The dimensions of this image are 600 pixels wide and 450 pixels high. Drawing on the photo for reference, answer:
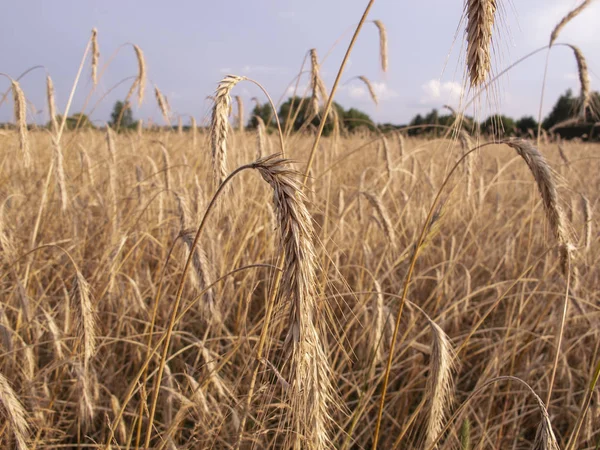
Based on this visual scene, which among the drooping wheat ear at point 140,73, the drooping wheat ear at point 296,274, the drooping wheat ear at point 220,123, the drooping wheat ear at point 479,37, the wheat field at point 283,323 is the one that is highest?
the drooping wheat ear at point 140,73

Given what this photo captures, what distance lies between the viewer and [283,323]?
1707mm

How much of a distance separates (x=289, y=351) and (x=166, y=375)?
34.0 inches

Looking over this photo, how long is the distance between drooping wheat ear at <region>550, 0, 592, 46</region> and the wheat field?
0.32 m

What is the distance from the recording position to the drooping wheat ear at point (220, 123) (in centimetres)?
90

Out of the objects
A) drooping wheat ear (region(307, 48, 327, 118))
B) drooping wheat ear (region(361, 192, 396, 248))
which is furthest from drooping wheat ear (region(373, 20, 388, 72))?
drooping wheat ear (region(361, 192, 396, 248))

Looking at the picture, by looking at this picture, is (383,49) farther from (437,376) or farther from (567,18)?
(437,376)

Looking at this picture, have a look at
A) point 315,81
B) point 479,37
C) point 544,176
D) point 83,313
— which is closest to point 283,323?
point 83,313

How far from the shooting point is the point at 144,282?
6.74 feet

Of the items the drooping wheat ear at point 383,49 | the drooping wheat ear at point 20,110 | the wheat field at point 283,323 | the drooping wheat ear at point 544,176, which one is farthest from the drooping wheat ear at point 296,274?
the drooping wheat ear at point 383,49

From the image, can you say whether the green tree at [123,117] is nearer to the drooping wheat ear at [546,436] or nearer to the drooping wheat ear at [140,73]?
the drooping wheat ear at [140,73]

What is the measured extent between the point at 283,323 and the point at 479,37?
1.24 metres

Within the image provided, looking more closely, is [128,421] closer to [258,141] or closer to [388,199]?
[258,141]

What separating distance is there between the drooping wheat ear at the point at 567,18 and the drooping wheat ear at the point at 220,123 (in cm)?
200

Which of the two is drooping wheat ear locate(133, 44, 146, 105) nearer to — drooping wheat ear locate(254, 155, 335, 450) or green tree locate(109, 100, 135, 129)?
green tree locate(109, 100, 135, 129)
